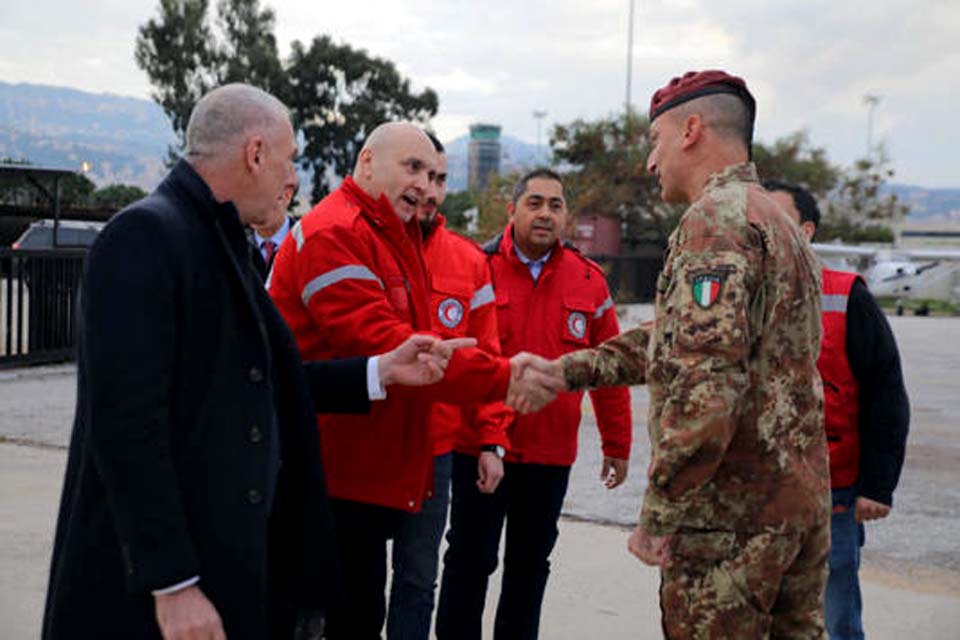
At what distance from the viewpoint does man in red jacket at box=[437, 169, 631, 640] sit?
4.30 m

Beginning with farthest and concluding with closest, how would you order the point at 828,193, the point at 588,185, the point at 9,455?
the point at 828,193 → the point at 588,185 → the point at 9,455

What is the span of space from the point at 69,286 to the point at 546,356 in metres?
10.4

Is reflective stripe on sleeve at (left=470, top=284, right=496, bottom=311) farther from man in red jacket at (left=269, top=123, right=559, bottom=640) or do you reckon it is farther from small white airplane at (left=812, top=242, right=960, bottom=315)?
small white airplane at (left=812, top=242, right=960, bottom=315)

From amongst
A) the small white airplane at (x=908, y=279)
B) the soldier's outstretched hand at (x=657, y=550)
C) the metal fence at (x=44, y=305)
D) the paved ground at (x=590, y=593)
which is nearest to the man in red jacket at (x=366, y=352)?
the soldier's outstretched hand at (x=657, y=550)

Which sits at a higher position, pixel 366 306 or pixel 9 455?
pixel 366 306

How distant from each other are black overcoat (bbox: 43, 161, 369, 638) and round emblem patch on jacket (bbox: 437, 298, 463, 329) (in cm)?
151

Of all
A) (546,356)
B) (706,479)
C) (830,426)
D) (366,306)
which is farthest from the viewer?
(546,356)

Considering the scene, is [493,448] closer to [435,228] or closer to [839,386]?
[435,228]

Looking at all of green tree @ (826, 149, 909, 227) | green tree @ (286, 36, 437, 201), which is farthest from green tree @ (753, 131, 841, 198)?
green tree @ (286, 36, 437, 201)

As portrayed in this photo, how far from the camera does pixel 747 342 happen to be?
2531 millimetres

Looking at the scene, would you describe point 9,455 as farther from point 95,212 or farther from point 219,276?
point 95,212

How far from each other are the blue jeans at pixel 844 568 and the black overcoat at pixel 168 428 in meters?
2.36

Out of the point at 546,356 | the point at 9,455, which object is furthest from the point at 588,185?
the point at 546,356

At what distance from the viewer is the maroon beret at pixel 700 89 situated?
2861 millimetres
